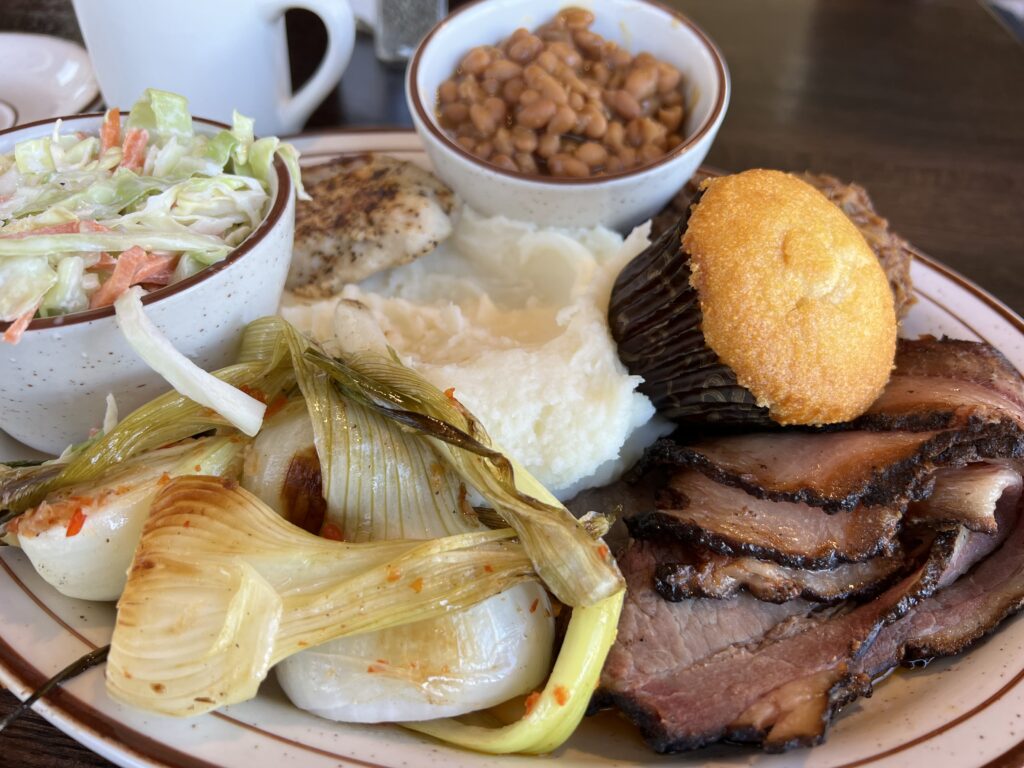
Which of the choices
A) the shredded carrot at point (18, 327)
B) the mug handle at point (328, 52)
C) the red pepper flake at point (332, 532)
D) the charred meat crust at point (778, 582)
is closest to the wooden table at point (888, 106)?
the mug handle at point (328, 52)

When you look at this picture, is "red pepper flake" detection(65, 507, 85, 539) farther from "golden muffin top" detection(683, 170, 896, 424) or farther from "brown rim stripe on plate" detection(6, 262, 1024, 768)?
"golden muffin top" detection(683, 170, 896, 424)

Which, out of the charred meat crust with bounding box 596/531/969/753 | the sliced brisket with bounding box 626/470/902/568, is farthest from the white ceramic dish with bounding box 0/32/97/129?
the charred meat crust with bounding box 596/531/969/753

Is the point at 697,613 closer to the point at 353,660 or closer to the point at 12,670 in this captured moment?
the point at 353,660

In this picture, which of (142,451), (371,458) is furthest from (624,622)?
(142,451)

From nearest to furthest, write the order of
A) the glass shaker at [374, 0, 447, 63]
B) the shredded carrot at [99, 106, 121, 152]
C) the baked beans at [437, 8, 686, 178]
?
the shredded carrot at [99, 106, 121, 152] → the baked beans at [437, 8, 686, 178] → the glass shaker at [374, 0, 447, 63]

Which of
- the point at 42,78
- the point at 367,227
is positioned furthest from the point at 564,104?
the point at 42,78

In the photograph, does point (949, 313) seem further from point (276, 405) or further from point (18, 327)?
point (18, 327)
